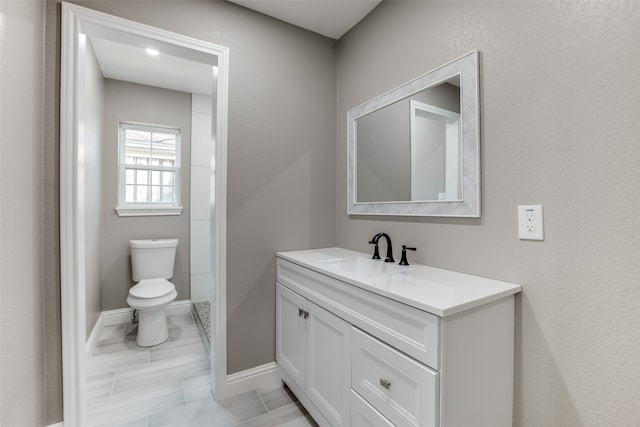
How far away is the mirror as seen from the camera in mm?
1315

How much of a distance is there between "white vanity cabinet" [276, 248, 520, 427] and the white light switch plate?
211mm

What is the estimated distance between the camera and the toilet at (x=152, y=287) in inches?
96.3

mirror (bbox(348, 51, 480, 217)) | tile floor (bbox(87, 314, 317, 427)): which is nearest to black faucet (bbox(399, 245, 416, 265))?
mirror (bbox(348, 51, 480, 217))

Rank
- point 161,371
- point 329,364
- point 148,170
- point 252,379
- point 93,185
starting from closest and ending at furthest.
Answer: point 329,364
point 252,379
point 161,371
point 93,185
point 148,170

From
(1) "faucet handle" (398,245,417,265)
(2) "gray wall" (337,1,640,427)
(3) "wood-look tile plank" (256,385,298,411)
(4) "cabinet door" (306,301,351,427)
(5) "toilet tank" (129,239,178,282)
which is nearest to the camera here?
(2) "gray wall" (337,1,640,427)

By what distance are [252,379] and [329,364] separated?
79 centimetres

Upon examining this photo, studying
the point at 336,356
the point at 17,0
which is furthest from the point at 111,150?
the point at 336,356

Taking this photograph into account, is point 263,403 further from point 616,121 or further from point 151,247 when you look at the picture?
point 616,121

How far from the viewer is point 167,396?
183 cm

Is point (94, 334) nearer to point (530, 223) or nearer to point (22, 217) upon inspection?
point (22, 217)

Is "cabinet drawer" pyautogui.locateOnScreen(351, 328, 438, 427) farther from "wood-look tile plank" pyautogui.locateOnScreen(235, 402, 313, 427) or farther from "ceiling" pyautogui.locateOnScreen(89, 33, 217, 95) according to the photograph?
"ceiling" pyautogui.locateOnScreen(89, 33, 217, 95)

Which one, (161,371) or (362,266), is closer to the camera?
(362,266)

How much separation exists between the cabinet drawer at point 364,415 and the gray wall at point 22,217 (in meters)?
1.33

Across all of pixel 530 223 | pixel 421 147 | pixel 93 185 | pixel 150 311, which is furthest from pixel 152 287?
pixel 530 223
